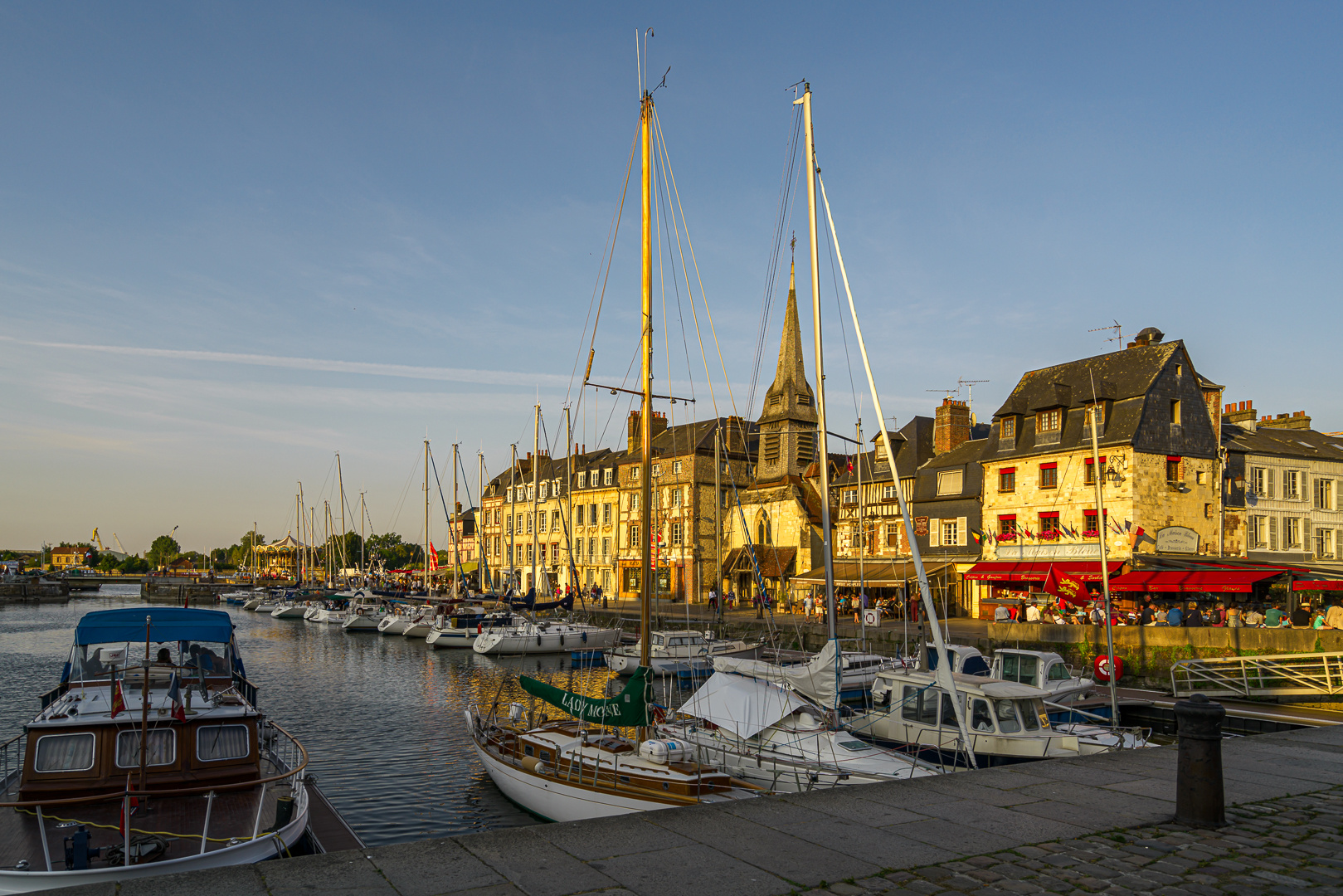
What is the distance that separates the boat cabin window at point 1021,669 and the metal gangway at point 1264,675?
4305 mm

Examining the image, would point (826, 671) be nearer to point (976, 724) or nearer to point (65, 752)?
point (976, 724)

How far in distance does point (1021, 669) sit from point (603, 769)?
1307 cm

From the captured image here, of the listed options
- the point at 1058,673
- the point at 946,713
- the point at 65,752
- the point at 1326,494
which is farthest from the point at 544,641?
the point at 1326,494

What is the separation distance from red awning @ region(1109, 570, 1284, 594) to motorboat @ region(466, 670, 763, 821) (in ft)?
84.5

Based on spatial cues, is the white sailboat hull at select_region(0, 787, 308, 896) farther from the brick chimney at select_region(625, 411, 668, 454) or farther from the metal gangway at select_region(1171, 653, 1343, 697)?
the brick chimney at select_region(625, 411, 668, 454)

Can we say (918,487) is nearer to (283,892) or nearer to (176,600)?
(283,892)

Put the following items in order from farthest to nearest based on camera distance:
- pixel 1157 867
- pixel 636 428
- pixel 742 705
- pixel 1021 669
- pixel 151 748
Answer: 1. pixel 636 428
2. pixel 1021 669
3. pixel 742 705
4. pixel 151 748
5. pixel 1157 867

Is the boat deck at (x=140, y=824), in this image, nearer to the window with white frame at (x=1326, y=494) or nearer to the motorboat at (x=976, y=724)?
the motorboat at (x=976, y=724)

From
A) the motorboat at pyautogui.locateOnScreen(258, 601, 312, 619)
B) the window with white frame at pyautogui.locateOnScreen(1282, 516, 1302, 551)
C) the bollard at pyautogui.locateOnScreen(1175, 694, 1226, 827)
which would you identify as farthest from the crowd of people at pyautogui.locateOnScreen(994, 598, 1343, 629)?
the motorboat at pyautogui.locateOnScreen(258, 601, 312, 619)

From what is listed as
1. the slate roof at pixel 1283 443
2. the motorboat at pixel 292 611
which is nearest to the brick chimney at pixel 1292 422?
the slate roof at pixel 1283 443

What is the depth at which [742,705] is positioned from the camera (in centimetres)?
1591

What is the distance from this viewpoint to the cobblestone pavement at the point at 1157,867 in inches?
247

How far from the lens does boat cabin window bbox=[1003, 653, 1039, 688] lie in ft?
72.1

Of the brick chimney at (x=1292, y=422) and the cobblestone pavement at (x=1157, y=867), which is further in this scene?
the brick chimney at (x=1292, y=422)
